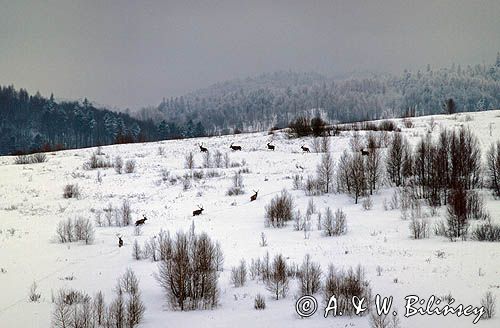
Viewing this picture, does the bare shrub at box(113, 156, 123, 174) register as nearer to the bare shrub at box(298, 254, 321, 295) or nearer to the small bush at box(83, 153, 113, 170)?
the small bush at box(83, 153, 113, 170)

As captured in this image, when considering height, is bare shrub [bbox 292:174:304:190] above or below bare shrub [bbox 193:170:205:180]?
below

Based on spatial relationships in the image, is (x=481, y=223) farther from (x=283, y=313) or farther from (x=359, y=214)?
(x=283, y=313)

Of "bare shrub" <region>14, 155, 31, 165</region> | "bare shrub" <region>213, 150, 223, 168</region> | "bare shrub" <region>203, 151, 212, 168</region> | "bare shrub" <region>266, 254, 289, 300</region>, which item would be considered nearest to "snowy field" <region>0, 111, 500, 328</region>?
"bare shrub" <region>266, 254, 289, 300</region>

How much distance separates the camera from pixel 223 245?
14.4 meters

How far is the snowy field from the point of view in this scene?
8713mm

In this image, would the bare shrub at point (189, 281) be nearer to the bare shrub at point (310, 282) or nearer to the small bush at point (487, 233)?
the bare shrub at point (310, 282)

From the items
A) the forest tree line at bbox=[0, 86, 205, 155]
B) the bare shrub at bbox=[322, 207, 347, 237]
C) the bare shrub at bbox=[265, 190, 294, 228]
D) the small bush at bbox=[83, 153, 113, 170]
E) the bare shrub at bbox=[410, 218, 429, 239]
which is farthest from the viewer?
the forest tree line at bbox=[0, 86, 205, 155]

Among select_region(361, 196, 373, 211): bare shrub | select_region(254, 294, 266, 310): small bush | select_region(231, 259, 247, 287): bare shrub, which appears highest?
select_region(361, 196, 373, 211): bare shrub

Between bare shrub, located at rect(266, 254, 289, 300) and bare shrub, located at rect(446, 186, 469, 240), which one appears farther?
bare shrub, located at rect(446, 186, 469, 240)

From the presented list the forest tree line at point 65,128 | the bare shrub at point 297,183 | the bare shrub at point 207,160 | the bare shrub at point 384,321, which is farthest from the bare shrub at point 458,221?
the forest tree line at point 65,128

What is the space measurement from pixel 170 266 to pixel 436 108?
17306 centimetres

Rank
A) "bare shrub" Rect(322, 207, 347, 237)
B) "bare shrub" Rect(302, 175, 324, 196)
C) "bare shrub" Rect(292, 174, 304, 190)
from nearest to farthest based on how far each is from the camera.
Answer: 1. "bare shrub" Rect(322, 207, 347, 237)
2. "bare shrub" Rect(302, 175, 324, 196)
3. "bare shrub" Rect(292, 174, 304, 190)

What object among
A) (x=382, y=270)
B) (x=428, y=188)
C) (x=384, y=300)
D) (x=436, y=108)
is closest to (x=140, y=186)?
(x=428, y=188)

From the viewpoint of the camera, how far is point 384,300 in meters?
8.13
